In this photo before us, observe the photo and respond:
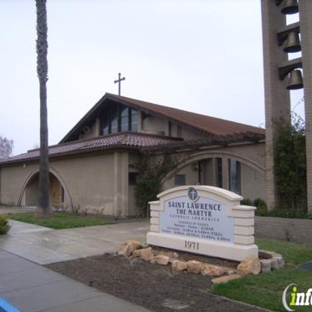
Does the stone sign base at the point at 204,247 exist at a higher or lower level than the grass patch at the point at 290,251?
higher

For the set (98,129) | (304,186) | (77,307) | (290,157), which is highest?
(98,129)

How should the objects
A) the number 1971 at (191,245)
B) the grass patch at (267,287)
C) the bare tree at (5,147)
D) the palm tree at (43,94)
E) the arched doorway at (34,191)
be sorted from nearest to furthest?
the grass patch at (267,287) < the number 1971 at (191,245) < the palm tree at (43,94) < the arched doorway at (34,191) < the bare tree at (5,147)

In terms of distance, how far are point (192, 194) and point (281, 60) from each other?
6990 millimetres

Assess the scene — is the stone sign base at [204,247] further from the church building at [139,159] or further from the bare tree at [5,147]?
the bare tree at [5,147]

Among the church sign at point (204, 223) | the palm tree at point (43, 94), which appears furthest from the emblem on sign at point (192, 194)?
the palm tree at point (43, 94)

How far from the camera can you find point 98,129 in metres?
29.1

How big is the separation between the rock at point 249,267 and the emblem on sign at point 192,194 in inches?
69.1

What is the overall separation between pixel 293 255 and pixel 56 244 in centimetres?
617

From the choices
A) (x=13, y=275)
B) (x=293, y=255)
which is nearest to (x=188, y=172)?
(x=293, y=255)

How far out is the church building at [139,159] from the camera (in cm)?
1666

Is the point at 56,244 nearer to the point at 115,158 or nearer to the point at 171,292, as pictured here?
the point at 171,292

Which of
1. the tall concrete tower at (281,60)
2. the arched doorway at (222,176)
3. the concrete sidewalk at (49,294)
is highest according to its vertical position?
the tall concrete tower at (281,60)

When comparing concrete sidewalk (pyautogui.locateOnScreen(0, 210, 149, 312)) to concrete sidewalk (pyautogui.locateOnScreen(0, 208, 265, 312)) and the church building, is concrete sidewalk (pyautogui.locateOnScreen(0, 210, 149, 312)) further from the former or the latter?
the church building

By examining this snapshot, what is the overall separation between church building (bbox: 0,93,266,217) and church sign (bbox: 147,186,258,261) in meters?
6.32
